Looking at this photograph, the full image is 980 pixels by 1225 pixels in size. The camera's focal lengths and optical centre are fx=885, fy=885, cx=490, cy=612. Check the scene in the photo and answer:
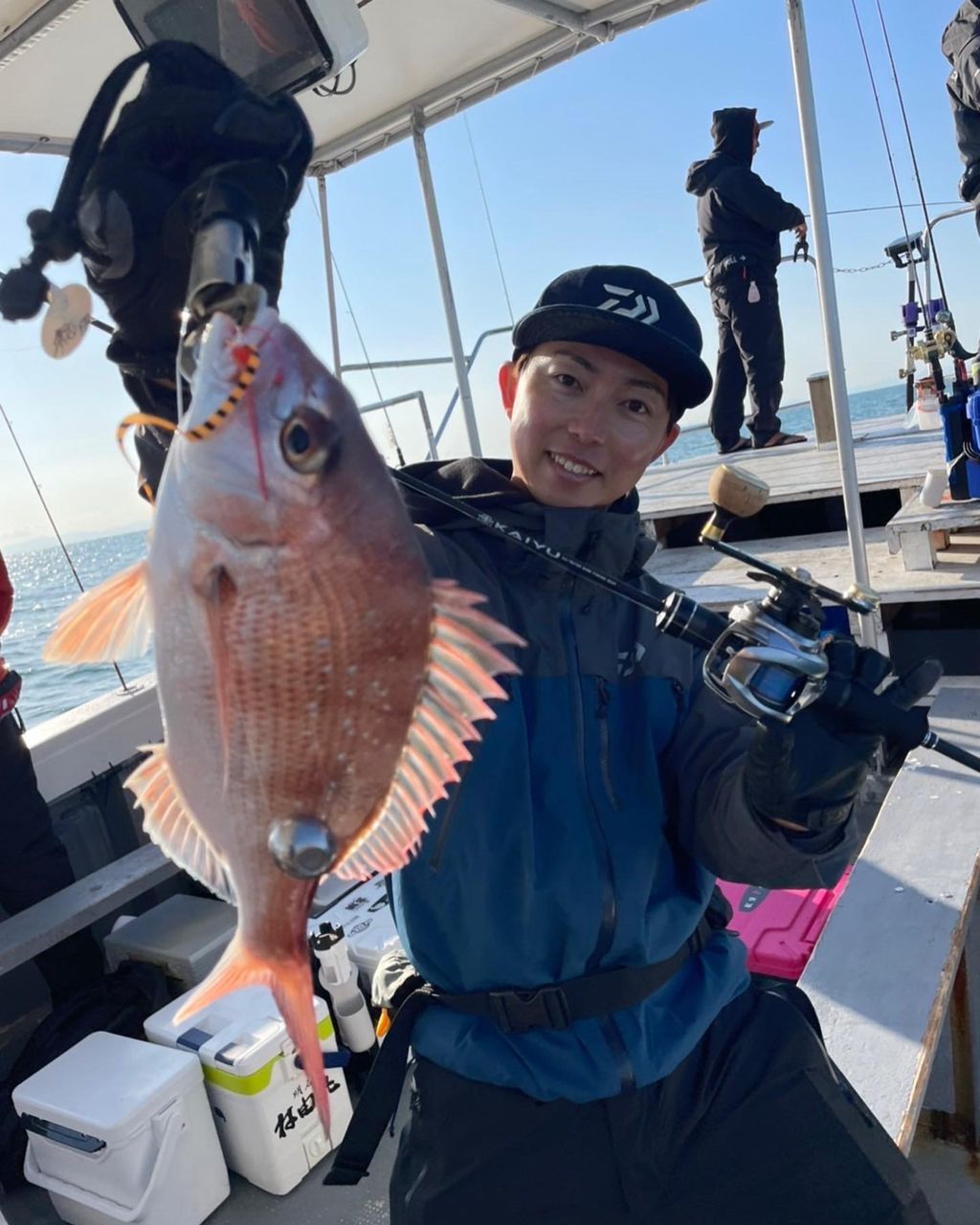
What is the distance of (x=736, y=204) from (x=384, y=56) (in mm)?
3900

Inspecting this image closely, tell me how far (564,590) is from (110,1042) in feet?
7.73

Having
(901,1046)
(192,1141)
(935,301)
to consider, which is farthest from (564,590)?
(935,301)

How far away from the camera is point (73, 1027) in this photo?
3389mm

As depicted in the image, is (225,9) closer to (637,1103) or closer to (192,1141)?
(637,1103)

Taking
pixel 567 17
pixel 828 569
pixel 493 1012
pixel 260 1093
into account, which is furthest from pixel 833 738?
pixel 567 17

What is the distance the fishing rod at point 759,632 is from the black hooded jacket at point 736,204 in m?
6.46

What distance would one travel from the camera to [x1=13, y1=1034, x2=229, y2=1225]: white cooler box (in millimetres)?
2697

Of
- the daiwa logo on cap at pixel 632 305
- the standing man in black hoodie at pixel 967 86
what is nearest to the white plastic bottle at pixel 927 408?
the standing man in black hoodie at pixel 967 86

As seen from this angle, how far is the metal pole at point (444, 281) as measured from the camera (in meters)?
5.50

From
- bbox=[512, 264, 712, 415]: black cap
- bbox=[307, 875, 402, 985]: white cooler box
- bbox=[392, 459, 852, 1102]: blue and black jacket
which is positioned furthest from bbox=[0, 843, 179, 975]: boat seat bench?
bbox=[512, 264, 712, 415]: black cap

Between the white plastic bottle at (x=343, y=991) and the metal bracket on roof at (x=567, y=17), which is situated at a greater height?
the metal bracket on roof at (x=567, y=17)

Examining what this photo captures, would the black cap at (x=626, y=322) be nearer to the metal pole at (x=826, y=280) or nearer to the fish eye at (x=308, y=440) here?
the fish eye at (x=308, y=440)

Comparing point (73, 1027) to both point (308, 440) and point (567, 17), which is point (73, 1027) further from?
point (567, 17)

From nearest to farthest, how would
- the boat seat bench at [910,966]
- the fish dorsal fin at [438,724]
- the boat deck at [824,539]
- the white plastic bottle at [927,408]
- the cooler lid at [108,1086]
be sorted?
the fish dorsal fin at [438,724] < the boat seat bench at [910,966] < the cooler lid at [108,1086] < the boat deck at [824,539] < the white plastic bottle at [927,408]
